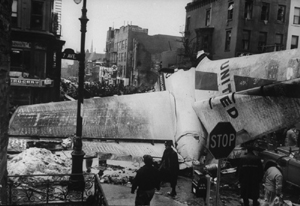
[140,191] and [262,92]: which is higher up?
[262,92]

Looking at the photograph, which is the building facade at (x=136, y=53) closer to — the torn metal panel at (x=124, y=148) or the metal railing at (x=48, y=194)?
the torn metal panel at (x=124, y=148)

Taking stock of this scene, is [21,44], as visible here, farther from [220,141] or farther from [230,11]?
[220,141]

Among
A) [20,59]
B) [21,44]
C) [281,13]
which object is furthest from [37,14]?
[281,13]

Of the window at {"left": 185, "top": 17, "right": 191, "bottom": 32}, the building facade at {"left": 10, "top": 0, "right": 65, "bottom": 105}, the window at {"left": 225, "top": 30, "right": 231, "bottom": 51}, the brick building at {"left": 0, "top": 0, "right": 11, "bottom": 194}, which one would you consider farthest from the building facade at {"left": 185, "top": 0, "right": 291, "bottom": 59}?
the brick building at {"left": 0, "top": 0, "right": 11, "bottom": 194}

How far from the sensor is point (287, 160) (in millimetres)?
9109

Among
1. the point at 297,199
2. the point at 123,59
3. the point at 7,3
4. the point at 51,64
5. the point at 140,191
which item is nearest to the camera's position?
the point at 7,3

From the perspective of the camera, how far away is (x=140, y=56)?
184ft

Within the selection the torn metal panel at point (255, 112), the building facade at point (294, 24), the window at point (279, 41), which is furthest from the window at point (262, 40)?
the torn metal panel at point (255, 112)

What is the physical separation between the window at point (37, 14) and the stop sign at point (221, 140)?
23.6 meters

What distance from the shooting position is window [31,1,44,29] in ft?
80.5

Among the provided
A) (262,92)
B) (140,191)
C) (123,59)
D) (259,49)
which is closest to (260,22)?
(259,49)

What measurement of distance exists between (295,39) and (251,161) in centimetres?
2966

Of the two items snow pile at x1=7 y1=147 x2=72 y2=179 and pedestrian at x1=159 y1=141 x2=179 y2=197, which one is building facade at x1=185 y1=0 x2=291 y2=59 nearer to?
pedestrian at x1=159 y1=141 x2=179 y2=197

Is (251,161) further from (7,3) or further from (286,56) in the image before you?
(7,3)
